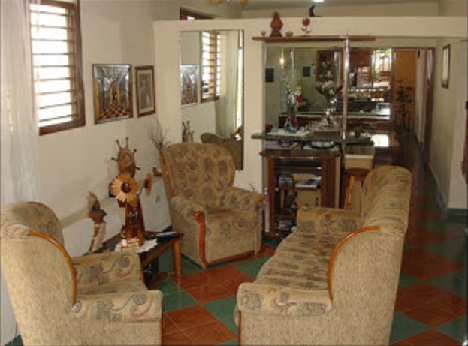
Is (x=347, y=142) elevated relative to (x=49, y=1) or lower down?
lower down

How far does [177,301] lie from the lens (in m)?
3.53

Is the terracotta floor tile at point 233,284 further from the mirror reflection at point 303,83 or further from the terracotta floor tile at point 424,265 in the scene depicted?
the mirror reflection at point 303,83

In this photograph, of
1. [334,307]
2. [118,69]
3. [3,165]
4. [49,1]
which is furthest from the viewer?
[118,69]

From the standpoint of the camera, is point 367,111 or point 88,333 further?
point 367,111

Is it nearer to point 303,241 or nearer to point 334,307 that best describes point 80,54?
point 303,241

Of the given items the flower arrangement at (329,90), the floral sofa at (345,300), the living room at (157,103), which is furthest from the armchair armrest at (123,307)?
the flower arrangement at (329,90)

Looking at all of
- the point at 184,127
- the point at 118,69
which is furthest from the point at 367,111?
the point at 118,69

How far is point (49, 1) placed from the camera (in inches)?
134

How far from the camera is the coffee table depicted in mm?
3443

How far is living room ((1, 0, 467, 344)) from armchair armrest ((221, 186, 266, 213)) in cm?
54

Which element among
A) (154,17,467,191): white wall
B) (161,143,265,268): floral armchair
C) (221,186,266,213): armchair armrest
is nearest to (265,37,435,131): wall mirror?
(154,17,467,191): white wall

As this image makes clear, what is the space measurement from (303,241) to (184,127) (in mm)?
2075

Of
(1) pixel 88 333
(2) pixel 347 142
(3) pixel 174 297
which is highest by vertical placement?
(2) pixel 347 142

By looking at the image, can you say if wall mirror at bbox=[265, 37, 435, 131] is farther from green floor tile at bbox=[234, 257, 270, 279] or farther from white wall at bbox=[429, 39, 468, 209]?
green floor tile at bbox=[234, 257, 270, 279]
